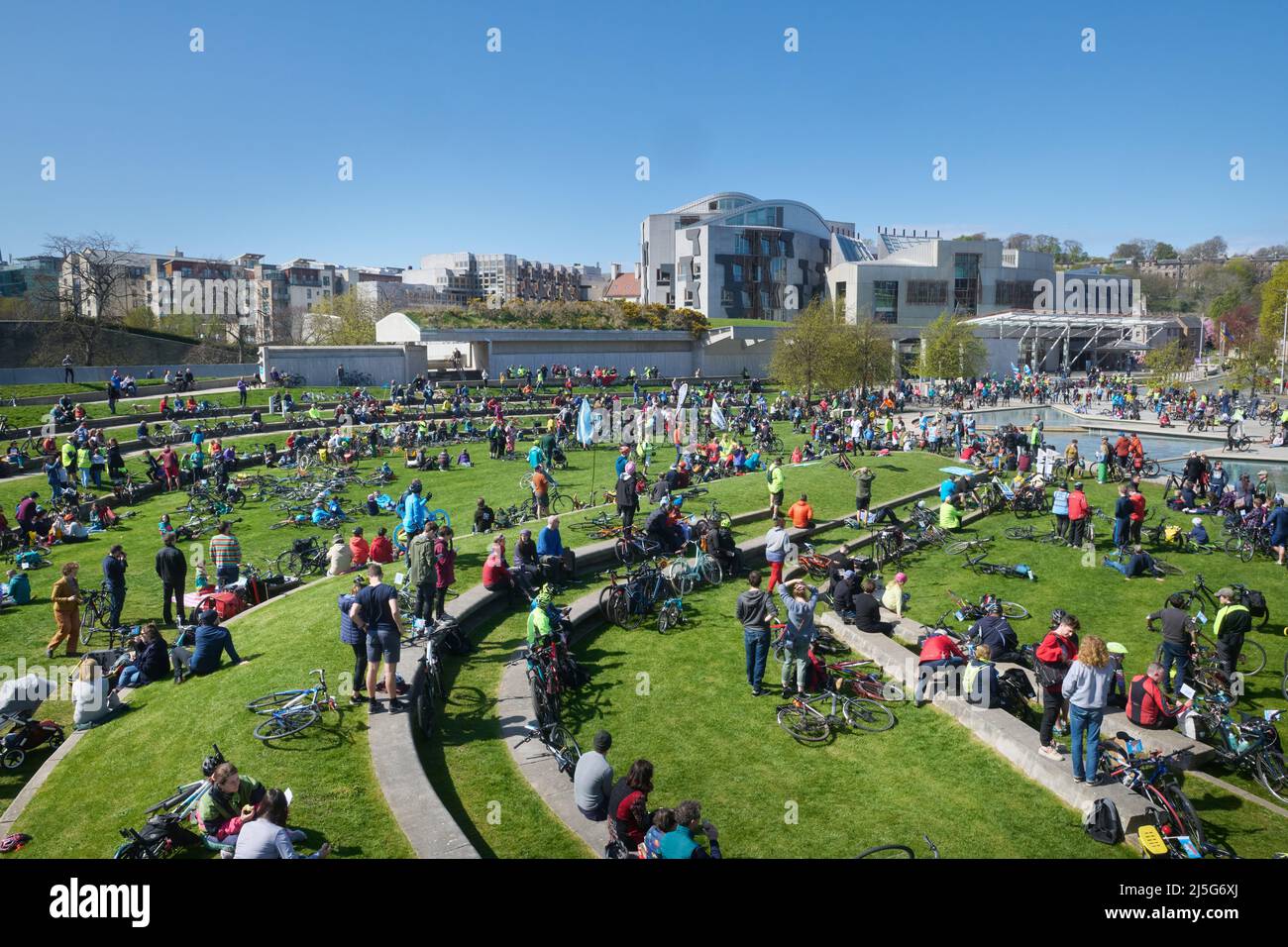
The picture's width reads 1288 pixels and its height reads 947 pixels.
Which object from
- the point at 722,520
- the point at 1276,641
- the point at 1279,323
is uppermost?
the point at 1279,323

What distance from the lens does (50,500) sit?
68.9 ft

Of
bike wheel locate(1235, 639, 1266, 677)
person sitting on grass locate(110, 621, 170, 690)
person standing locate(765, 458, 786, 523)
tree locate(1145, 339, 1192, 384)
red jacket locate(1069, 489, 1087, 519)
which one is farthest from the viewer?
tree locate(1145, 339, 1192, 384)

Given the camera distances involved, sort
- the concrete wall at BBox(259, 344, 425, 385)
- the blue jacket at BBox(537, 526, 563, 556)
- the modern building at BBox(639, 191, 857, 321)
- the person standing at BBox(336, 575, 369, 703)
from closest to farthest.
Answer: the person standing at BBox(336, 575, 369, 703)
the blue jacket at BBox(537, 526, 563, 556)
the concrete wall at BBox(259, 344, 425, 385)
the modern building at BBox(639, 191, 857, 321)

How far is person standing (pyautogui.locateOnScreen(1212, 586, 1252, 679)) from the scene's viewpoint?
10.3 m

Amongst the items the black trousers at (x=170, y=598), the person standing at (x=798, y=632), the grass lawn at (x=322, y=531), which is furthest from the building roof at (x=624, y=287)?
the person standing at (x=798, y=632)

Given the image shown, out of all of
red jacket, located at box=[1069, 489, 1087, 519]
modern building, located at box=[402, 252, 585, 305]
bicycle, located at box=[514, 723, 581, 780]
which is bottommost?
bicycle, located at box=[514, 723, 581, 780]

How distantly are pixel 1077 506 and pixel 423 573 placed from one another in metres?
13.6

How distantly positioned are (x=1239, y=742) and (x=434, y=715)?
8.55 meters

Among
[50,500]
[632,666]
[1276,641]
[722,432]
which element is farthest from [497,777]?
[722,432]

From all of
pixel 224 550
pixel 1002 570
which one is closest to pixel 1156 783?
pixel 1002 570

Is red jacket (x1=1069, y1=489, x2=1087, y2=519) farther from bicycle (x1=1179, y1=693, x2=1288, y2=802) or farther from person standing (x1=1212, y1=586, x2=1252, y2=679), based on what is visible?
bicycle (x1=1179, y1=693, x2=1288, y2=802)

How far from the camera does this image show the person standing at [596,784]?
6.64 metres

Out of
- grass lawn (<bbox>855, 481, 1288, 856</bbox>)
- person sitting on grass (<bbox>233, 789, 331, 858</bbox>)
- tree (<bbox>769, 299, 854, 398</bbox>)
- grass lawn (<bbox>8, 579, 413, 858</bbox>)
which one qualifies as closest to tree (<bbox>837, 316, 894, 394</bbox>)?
tree (<bbox>769, 299, 854, 398</bbox>)
